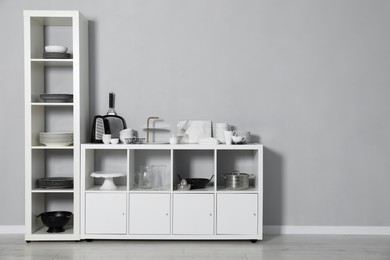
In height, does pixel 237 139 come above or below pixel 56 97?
below

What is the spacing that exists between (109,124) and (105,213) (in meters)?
0.81

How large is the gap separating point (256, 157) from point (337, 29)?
1344 millimetres

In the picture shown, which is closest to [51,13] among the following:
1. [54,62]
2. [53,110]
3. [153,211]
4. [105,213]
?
[54,62]

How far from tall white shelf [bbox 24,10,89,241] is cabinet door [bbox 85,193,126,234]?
0.10m

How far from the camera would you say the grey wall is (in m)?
4.93

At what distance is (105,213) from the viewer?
14.9ft

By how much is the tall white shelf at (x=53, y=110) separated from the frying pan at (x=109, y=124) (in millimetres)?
101

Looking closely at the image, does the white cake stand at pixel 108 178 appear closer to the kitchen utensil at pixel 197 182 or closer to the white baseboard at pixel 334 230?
the kitchen utensil at pixel 197 182

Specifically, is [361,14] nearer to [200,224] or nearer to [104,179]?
[200,224]

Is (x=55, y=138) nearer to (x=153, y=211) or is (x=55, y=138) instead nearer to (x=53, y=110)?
(x=53, y=110)

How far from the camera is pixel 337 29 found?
A: 4938mm

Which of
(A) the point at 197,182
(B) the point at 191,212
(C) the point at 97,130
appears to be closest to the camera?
(B) the point at 191,212

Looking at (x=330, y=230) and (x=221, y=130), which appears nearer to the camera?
(x=221, y=130)

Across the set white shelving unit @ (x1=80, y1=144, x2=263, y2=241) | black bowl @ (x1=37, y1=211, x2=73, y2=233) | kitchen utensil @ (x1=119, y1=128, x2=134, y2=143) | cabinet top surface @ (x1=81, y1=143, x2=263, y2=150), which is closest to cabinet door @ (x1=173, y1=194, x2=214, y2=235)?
white shelving unit @ (x1=80, y1=144, x2=263, y2=241)
